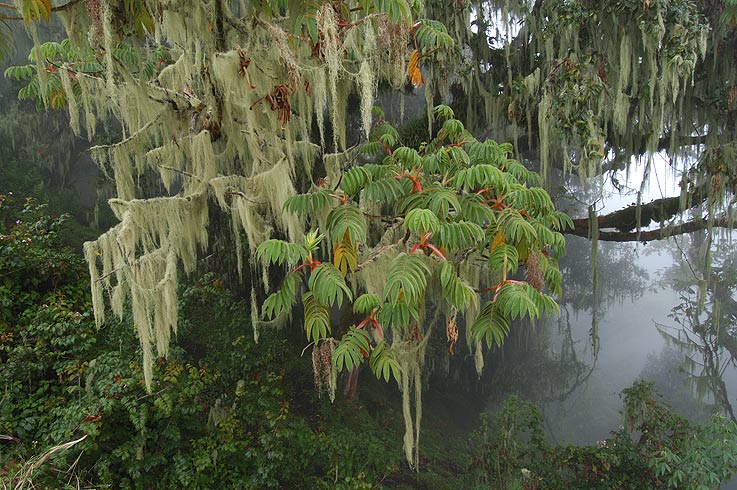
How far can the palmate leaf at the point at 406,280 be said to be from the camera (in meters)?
2.39

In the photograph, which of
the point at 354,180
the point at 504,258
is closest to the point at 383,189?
the point at 354,180

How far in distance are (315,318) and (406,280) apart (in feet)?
2.11

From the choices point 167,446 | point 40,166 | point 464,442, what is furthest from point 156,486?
point 40,166

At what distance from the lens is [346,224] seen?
270 centimetres

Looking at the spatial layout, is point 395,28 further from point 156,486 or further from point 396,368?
point 156,486

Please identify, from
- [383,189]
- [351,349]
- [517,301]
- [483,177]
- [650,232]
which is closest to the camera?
[517,301]

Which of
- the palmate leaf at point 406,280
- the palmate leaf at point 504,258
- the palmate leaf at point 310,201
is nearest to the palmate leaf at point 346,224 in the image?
the palmate leaf at point 310,201

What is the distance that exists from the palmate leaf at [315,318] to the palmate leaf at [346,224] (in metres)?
0.39

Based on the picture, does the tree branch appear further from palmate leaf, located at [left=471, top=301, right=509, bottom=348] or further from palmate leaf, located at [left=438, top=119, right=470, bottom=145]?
palmate leaf, located at [left=471, top=301, right=509, bottom=348]

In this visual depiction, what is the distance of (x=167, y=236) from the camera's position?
144 inches

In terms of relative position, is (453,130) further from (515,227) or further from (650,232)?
(650,232)

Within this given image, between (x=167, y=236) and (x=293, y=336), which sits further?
(x=293, y=336)

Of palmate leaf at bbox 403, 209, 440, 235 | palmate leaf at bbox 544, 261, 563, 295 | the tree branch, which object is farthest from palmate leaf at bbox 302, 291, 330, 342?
the tree branch

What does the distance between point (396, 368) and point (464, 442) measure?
22.2 ft
